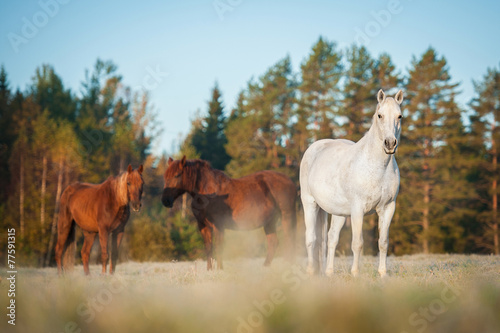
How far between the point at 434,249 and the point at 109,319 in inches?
1214

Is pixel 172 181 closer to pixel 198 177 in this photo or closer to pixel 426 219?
pixel 198 177

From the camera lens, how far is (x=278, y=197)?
11.1 meters

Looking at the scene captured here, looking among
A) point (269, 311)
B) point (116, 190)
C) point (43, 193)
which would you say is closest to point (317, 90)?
point (43, 193)

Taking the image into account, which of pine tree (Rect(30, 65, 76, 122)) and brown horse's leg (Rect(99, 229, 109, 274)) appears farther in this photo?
pine tree (Rect(30, 65, 76, 122))

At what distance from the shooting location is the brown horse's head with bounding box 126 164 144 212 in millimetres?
9500

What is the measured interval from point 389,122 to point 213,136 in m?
42.6

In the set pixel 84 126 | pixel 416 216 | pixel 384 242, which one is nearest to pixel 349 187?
pixel 384 242

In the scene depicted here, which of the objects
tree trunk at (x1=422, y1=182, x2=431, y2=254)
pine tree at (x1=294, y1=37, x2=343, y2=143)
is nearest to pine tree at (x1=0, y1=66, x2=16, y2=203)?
pine tree at (x1=294, y1=37, x2=343, y2=143)

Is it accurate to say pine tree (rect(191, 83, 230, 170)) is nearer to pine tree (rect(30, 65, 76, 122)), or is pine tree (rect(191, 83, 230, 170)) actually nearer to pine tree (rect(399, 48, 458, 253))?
pine tree (rect(30, 65, 76, 122))

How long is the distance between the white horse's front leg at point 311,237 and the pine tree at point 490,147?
27.0 m

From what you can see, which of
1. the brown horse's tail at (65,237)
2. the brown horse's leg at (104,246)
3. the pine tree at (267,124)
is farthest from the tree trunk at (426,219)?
the brown horse's leg at (104,246)

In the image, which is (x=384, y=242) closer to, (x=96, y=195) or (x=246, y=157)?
(x=96, y=195)

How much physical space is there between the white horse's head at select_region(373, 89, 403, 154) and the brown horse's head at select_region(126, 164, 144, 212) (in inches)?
226

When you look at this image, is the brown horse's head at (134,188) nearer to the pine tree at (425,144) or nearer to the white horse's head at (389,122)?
the white horse's head at (389,122)
